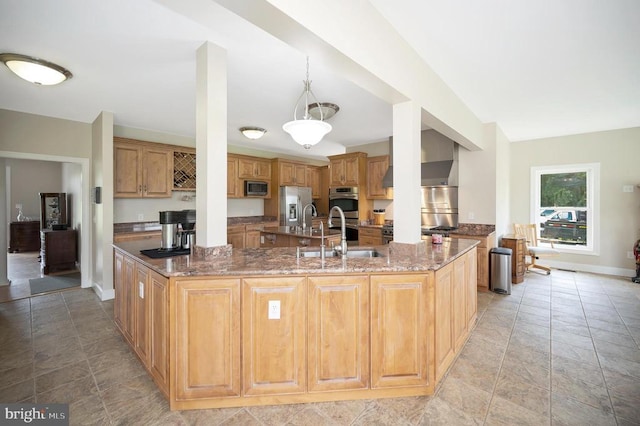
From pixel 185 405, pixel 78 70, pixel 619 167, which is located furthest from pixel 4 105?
pixel 619 167

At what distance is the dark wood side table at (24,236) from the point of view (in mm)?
7523

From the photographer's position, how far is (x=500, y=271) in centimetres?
422

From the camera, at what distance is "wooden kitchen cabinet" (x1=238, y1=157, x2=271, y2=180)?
610 centimetres

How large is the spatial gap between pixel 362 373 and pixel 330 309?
1.65 ft

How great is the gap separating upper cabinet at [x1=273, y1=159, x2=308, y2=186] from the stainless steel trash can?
14.2ft

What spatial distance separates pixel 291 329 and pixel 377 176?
447 centimetres

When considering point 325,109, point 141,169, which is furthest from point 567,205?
point 141,169

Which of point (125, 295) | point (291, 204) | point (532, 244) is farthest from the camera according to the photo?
point (291, 204)

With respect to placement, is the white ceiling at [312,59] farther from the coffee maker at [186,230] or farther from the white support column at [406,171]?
the coffee maker at [186,230]

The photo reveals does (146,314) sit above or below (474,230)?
below

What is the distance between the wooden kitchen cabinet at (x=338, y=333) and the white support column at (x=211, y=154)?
0.86 metres

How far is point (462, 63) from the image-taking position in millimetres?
2691

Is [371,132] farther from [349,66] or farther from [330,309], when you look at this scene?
[330,309]

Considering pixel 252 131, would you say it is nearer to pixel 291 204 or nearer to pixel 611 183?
pixel 291 204
